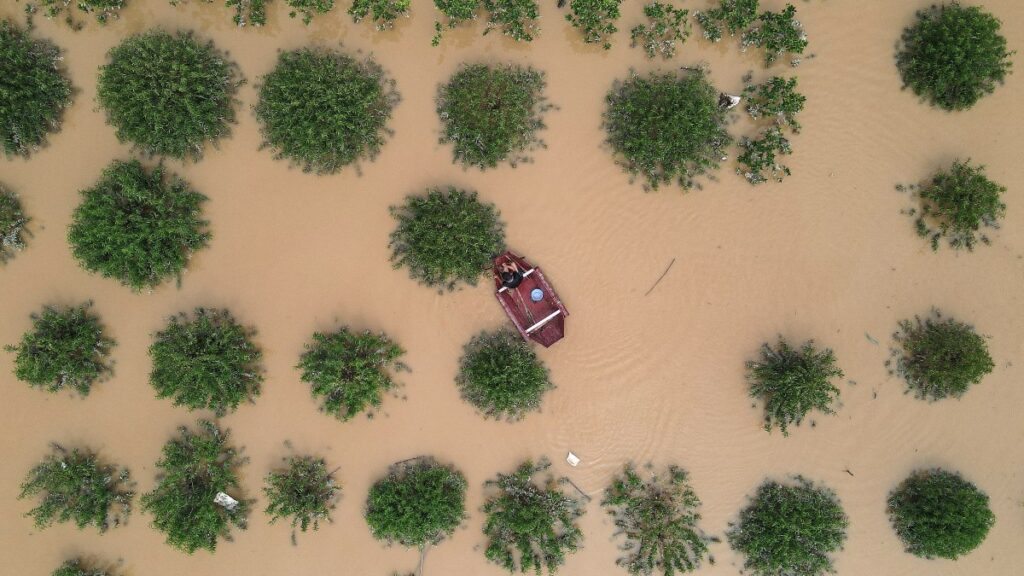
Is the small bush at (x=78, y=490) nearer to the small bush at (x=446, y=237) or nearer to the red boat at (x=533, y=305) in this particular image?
the small bush at (x=446, y=237)

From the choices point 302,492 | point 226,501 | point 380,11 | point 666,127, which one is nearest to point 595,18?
point 666,127

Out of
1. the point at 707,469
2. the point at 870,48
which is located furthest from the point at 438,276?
the point at 870,48

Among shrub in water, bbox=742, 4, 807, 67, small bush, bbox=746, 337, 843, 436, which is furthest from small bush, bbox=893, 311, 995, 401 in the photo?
shrub in water, bbox=742, 4, 807, 67

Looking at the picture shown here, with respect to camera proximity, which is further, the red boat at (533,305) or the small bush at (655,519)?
the small bush at (655,519)

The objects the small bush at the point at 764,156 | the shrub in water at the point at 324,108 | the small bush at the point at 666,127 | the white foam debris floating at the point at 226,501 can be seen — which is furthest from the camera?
the small bush at the point at 764,156

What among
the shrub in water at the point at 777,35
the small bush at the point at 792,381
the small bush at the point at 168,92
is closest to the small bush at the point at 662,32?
the shrub in water at the point at 777,35

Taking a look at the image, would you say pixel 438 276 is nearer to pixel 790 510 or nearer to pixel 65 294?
pixel 65 294
